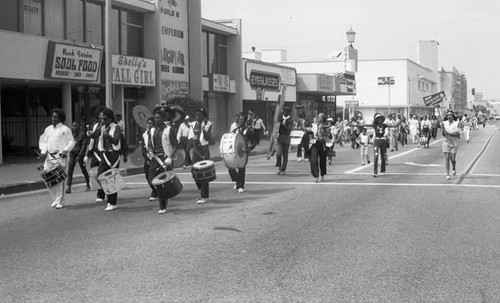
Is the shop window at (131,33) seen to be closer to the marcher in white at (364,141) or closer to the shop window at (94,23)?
the shop window at (94,23)

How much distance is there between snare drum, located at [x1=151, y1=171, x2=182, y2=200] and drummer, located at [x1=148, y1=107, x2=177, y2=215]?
37cm

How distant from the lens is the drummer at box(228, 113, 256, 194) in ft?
44.1

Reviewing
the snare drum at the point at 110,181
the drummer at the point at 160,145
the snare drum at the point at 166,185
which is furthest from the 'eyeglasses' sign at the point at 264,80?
the snare drum at the point at 166,185

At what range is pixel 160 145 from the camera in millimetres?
10938

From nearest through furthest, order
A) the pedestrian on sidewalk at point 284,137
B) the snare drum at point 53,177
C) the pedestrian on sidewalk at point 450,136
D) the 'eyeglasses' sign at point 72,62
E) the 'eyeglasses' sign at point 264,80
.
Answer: the snare drum at point 53,177, the pedestrian on sidewalk at point 450,136, the pedestrian on sidewalk at point 284,137, the 'eyeglasses' sign at point 72,62, the 'eyeglasses' sign at point 264,80

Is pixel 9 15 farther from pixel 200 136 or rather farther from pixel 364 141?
pixel 364 141

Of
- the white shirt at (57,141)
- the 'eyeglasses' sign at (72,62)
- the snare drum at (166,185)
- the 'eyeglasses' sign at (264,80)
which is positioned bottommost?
the snare drum at (166,185)

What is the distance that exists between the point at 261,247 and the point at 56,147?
5.32 meters

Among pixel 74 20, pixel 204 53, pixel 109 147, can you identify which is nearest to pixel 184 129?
pixel 109 147

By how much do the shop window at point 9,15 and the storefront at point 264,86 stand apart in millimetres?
17319

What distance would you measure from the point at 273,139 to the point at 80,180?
5399mm

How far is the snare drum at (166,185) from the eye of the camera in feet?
33.5

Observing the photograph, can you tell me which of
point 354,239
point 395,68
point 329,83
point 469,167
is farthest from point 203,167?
point 395,68

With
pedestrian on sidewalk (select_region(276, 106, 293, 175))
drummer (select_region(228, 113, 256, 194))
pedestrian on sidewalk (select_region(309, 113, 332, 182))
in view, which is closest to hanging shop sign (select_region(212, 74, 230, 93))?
pedestrian on sidewalk (select_region(276, 106, 293, 175))
